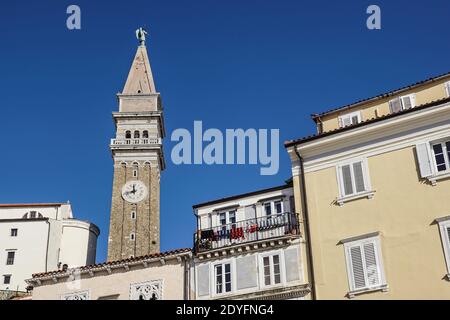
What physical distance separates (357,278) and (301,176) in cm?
578

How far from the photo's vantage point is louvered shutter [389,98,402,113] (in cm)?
3222

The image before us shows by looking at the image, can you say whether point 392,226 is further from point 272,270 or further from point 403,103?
point 403,103

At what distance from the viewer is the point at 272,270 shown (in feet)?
98.1

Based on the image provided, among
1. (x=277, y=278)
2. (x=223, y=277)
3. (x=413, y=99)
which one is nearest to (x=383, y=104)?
(x=413, y=99)

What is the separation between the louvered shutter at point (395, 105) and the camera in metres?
32.2

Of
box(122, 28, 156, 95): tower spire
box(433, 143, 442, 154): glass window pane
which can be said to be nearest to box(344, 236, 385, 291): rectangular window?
box(433, 143, 442, 154): glass window pane

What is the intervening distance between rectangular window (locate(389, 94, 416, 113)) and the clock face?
53053 millimetres

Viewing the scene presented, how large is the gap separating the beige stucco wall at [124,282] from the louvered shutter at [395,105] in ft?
41.2

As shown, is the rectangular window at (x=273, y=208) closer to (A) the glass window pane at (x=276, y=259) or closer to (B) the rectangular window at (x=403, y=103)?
(A) the glass window pane at (x=276, y=259)

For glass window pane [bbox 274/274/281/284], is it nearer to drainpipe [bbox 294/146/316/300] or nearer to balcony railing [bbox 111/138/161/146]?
drainpipe [bbox 294/146/316/300]

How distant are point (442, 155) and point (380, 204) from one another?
312cm

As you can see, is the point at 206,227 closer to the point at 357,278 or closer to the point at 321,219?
the point at 321,219

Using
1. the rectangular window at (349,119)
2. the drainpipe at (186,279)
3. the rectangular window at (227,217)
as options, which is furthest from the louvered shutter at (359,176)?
the drainpipe at (186,279)
